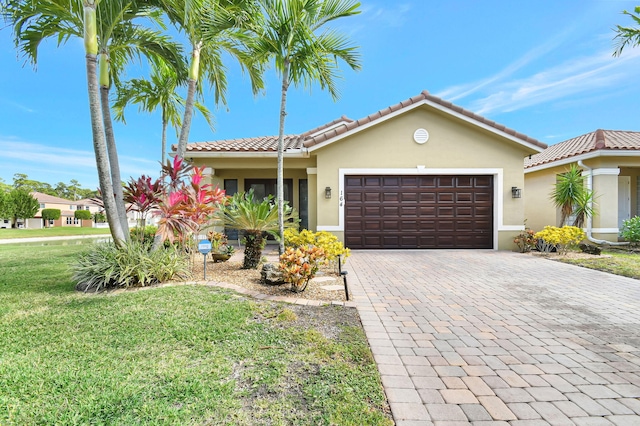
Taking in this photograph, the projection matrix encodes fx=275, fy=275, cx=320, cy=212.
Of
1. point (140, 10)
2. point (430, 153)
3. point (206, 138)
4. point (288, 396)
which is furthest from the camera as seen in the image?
point (206, 138)

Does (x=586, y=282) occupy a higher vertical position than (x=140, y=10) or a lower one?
lower

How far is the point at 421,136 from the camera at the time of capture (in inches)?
412

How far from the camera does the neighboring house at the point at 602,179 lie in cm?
1063

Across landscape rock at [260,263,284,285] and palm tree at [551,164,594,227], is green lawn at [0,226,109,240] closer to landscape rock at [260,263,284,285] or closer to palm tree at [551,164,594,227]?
landscape rock at [260,263,284,285]

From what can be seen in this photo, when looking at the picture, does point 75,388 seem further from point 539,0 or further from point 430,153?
point 539,0

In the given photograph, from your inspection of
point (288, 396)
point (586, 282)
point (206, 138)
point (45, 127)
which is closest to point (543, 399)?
point (288, 396)

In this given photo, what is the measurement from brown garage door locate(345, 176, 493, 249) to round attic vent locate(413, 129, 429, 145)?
140 centimetres

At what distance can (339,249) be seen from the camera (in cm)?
651

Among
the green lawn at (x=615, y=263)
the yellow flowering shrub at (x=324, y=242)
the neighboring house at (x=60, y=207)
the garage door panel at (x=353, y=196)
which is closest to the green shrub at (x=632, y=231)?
the green lawn at (x=615, y=263)

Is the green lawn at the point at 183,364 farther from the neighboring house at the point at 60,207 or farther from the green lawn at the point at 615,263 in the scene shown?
the neighboring house at the point at 60,207

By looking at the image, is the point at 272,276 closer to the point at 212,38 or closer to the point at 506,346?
the point at 506,346

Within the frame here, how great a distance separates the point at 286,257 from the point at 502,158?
981 centimetres

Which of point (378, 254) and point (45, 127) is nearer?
point (378, 254)

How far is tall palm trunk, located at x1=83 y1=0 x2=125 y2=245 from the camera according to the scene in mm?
5262
